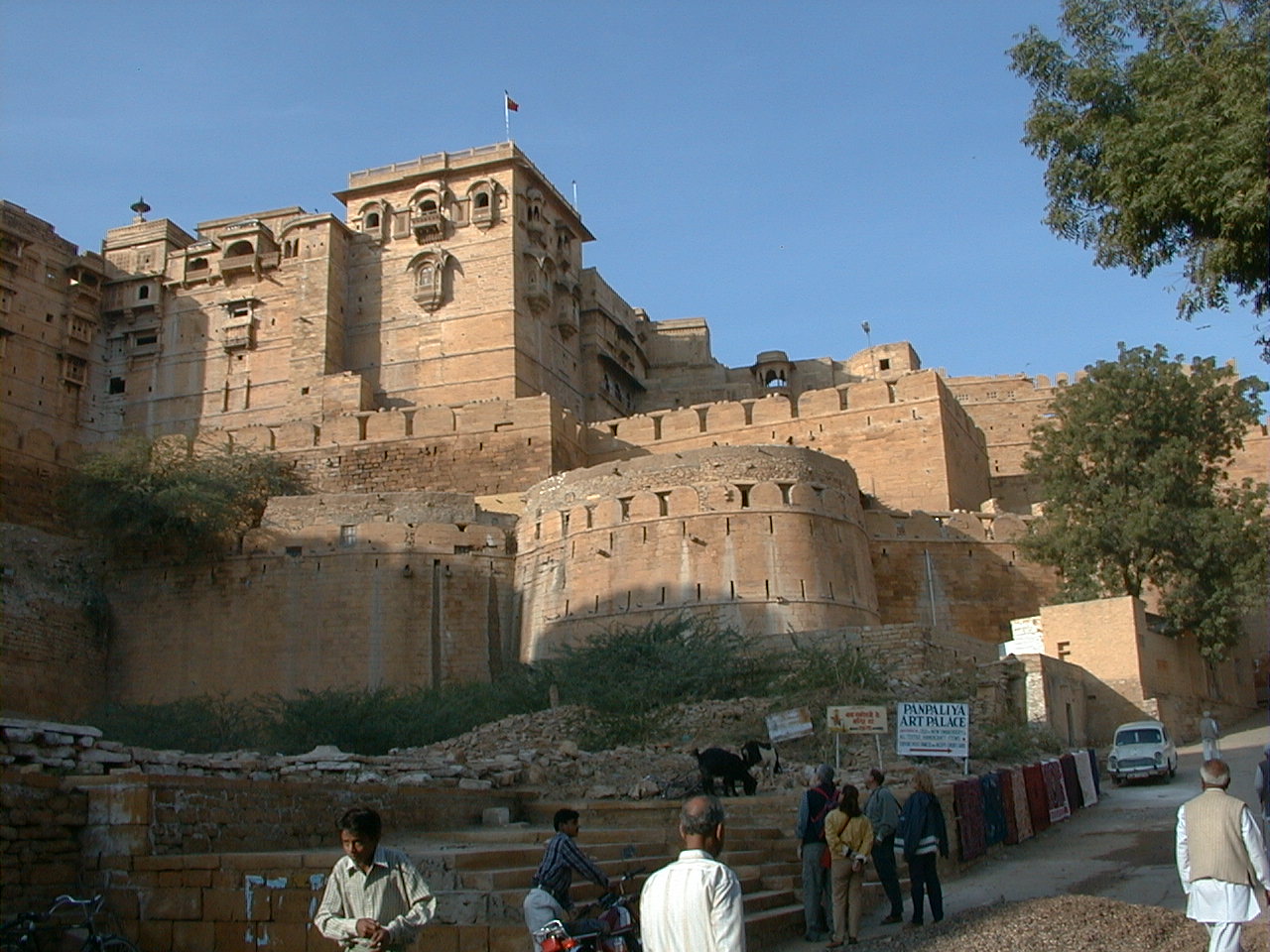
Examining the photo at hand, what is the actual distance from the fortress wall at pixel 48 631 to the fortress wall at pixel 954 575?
14403 millimetres

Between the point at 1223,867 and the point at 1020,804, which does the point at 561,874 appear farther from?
the point at 1020,804

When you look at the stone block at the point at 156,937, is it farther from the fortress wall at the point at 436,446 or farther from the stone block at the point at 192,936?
the fortress wall at the point at 436,446

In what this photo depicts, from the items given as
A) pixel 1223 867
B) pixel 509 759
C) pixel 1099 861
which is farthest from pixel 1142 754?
pixel 1223 867

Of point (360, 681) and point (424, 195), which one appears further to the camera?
point (424, 195)

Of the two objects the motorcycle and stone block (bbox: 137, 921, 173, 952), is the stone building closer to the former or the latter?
stone block (bbox: 137, 921, 173, 952)

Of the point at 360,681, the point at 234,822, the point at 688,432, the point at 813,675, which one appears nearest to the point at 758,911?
the point at 234,822

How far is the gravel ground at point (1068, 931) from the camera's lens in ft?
21.1

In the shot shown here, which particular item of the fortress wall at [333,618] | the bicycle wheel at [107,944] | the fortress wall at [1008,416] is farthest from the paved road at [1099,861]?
the fortress wall at [1008,416]

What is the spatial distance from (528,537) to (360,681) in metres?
3.77

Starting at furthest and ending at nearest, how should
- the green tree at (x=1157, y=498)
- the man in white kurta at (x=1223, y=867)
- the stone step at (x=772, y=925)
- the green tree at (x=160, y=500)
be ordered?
the green tree at (x=160, y=500), the green tree at (x=1157, y=498), the stone step at (x=772, y=925), the man in white kurta at (x=1223, y=867)

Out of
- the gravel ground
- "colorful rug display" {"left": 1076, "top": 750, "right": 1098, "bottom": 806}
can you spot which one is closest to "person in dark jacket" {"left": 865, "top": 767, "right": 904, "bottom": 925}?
the gravel ground

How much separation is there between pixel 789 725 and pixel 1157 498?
39.2ft

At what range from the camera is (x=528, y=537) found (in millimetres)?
23062

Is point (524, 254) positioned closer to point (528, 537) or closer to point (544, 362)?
point (544, 362)
